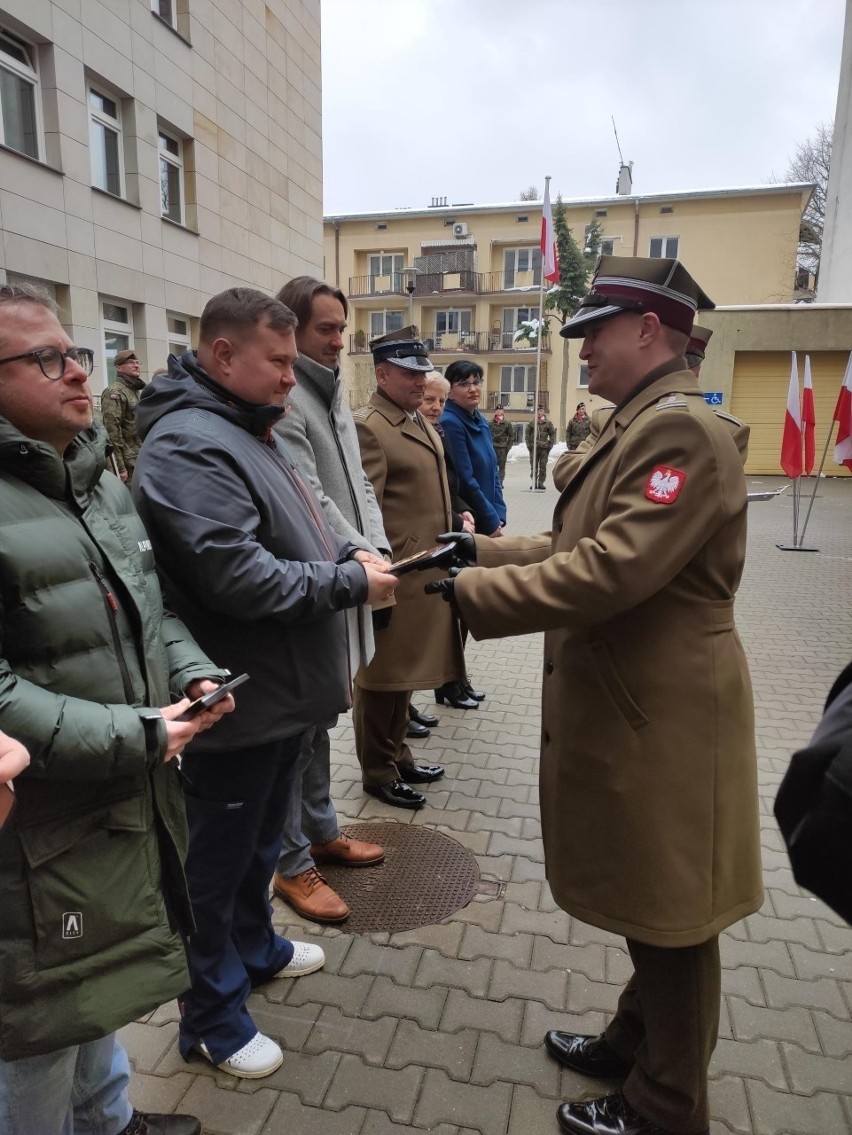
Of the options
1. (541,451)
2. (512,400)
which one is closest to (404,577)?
(541,451)

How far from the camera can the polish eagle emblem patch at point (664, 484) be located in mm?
1755

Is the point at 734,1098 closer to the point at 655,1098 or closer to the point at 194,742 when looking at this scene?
the point at 655,1098

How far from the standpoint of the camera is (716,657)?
6.17 feet

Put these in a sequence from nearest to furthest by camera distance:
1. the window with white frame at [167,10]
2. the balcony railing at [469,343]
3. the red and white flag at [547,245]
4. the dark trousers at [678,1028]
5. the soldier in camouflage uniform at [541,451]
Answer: the dark trousers at [678,1028] < the window with white frame at [167,10] < the red and white flag at [547,245] < the soldier in camouflage uniform at [541,451] < the balcony railing at [469,343]

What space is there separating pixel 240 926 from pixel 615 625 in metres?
1.60

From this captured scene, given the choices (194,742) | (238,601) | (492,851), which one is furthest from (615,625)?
(492,851)

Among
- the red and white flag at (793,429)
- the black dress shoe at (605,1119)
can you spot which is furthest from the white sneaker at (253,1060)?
the red and white flag at (793,429)

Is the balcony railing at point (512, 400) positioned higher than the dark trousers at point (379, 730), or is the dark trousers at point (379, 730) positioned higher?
the balcony railing at point (512, 400)

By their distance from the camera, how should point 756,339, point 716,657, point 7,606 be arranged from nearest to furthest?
point 7,606
point 716,657
point 756,339

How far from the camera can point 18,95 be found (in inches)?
446

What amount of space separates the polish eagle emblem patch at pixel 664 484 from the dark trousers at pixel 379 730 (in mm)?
2312

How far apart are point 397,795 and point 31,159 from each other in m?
11.4

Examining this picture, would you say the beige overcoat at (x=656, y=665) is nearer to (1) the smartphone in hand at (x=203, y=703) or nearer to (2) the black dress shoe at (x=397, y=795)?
(1) the smartphone in hand at (x=203, y=703)

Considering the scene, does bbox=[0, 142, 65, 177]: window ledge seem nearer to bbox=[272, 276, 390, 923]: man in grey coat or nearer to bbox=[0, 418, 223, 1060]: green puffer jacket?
bbox=[272, 276, 390, 923]: man in grey coat
